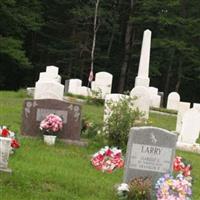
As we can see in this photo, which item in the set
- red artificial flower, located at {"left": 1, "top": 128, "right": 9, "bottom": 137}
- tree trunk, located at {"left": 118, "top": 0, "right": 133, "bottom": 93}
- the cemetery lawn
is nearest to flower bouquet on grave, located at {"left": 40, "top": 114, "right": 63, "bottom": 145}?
the cemetery lawn

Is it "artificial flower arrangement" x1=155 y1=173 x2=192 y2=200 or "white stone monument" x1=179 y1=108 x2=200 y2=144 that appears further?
"white stone monument" x1=179 y1=108 x2=200 y2=144

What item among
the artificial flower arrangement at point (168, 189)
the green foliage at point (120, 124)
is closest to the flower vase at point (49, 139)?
the green foliage at point (120, 124)

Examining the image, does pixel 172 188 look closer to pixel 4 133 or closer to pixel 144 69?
pixel 4 133

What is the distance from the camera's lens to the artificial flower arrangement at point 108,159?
9.98 m

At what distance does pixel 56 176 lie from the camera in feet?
31.1

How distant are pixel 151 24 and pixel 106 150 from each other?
37913 mm

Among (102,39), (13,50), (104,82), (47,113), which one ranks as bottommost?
(47,113)

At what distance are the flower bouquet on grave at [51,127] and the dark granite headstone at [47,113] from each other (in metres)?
0.32

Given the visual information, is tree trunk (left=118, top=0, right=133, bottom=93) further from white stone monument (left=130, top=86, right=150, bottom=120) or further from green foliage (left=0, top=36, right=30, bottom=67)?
white stone monument (left=130, top=86, right=150, bottom=120)

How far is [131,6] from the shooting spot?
44.4 meters

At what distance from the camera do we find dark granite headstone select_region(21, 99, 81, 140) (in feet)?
44.5

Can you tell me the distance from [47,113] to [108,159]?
385 centimetres

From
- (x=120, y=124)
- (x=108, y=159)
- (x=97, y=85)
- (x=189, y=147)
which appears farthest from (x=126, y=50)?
(x=108, y=159)

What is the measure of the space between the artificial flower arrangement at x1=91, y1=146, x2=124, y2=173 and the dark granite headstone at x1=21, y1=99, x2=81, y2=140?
11.2 ft
